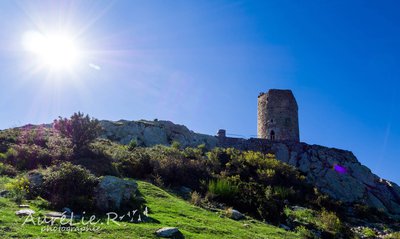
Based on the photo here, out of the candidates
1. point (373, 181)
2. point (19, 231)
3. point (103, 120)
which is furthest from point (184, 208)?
point (373, 181)

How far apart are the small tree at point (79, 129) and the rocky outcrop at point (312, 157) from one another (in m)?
9.81

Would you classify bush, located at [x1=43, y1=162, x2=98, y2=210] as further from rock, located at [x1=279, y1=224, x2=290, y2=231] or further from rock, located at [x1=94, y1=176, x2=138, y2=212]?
rock, located at [x1=279, y1=224, x2=290, y2=231]

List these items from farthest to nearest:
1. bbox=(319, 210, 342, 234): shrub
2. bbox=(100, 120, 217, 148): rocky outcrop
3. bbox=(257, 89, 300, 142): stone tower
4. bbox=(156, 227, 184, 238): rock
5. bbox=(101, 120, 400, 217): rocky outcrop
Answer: bbox=(257, 89, 300, 142): stone tower
bbox=(100, 120, 217, 148): rocky outcrop
bbox=(101, 120, 400, 217): rocky outcrop
bbox=(319, 210, 342, 234): shrub
bbox=(156, 227, 184, 238): rock

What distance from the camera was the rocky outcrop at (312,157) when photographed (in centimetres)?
2775

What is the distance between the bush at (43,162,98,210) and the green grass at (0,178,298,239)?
0.69m

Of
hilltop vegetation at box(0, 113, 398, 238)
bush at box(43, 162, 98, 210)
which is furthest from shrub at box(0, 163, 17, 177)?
bush at box(43, 162, 98, 210)

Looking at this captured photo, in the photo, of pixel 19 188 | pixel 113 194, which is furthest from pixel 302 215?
pixel 19 188

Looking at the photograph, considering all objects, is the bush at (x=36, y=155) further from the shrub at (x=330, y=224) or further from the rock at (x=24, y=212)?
the shrub at (x=330, y=224)

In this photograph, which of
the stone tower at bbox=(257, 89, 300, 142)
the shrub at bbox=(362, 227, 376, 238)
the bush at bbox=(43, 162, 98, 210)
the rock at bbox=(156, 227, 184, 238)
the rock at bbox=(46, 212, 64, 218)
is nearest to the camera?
the rock at bbox=(156, 227, 184, 238)

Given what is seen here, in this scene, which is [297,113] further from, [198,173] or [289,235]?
[289,235]

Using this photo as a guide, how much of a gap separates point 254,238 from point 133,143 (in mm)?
15074

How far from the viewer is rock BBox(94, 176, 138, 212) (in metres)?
11.2

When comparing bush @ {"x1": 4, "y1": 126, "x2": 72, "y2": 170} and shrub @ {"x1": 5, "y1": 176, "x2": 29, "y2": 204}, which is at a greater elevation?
bush @ {"x1": 4, "y1": 126, "x2": 72, "y2": 170}

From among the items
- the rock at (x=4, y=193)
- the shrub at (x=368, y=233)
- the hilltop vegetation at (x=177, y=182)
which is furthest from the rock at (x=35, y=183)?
the shrub at (x=368, y=233)
